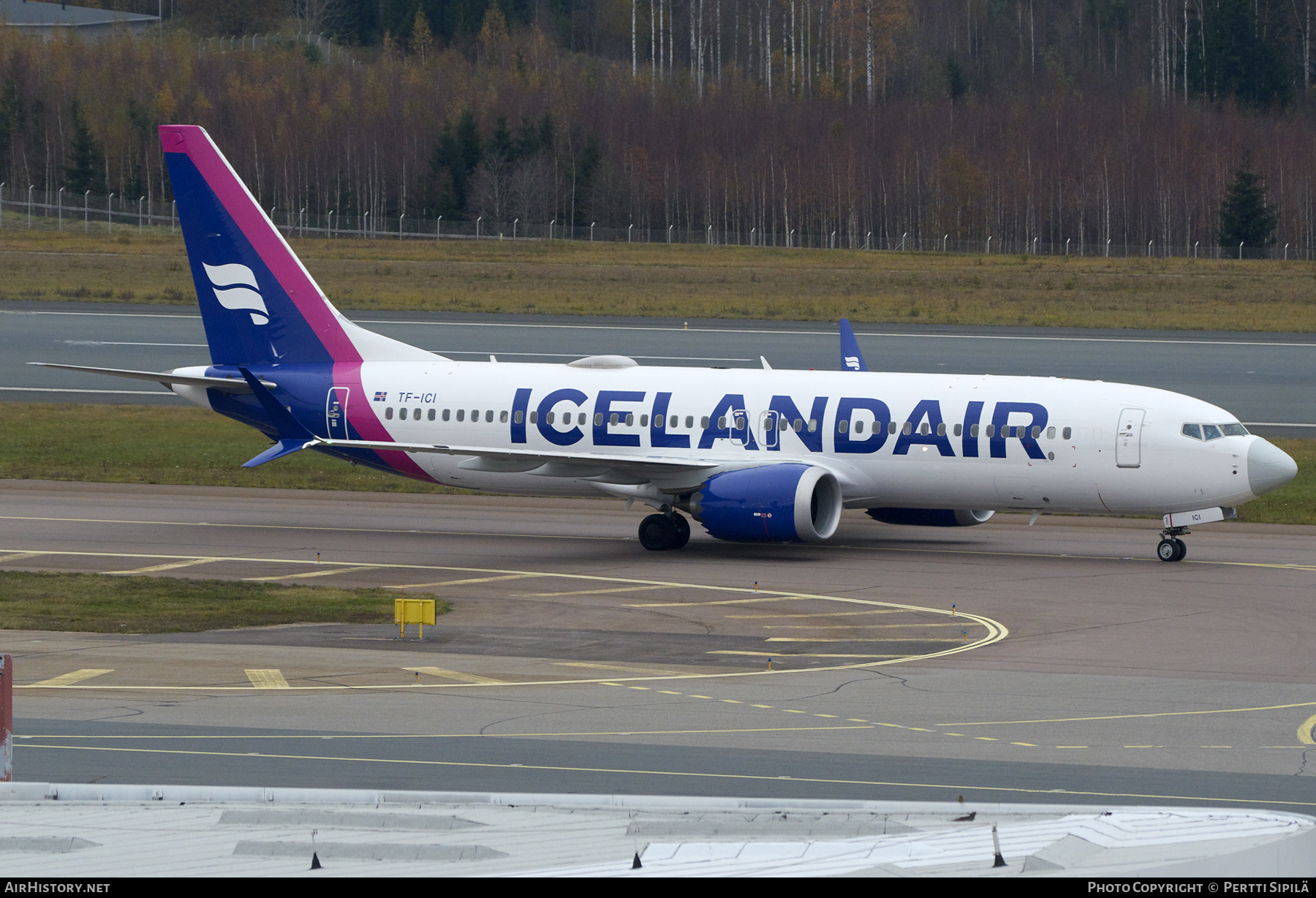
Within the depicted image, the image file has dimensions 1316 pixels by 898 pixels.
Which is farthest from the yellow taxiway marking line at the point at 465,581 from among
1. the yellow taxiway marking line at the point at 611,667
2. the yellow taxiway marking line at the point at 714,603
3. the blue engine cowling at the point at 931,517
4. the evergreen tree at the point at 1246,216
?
the evergreen tree at the point at 1246,216

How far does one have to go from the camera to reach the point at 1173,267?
344 feet

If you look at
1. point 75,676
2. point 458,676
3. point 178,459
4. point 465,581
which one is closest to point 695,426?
point 465,581

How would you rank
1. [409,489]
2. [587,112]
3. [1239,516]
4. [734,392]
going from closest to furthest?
1. [734,392]
2. [1239,516]
3. [409,489]
4. [587,112]

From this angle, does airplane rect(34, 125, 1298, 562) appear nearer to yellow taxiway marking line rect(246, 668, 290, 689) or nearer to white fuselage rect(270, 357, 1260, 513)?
white fuselage rect(270, 357, 1260, 513)

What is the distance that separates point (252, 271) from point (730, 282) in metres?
60.0

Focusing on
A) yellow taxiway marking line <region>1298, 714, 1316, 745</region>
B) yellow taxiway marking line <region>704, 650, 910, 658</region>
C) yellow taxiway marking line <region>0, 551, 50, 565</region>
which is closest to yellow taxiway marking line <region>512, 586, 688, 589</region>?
yellow taxiway marking line <region>704, 650, 910, 658</region>

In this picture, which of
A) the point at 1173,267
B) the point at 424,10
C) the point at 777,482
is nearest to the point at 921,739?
the point at 777,482

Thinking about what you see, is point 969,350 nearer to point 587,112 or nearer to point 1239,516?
point 1239,516

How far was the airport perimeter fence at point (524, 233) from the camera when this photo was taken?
12938 cm

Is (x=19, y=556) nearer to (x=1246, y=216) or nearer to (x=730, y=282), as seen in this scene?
(x=730, y=282)

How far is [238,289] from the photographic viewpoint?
132ft

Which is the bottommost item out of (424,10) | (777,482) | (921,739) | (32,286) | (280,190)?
(921,739)

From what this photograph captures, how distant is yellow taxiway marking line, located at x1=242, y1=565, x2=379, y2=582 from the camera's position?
106 ft

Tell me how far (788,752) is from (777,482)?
15.9 metres
